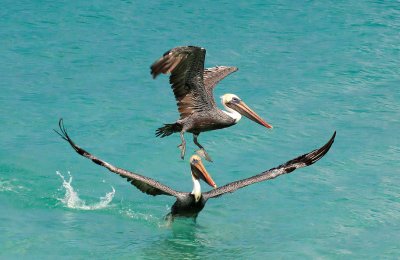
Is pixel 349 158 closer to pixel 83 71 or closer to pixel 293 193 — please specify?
pixel 293 193

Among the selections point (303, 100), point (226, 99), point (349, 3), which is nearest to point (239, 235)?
point (226, 99)

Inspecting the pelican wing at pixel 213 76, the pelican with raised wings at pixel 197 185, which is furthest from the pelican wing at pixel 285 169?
the pelican wing at pixel 213 76

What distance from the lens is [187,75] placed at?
1290 centimetres

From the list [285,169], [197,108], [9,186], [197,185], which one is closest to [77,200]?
[9,186]

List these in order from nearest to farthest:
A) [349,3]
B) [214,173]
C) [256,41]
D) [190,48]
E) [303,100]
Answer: [190,48], [214,173], [303,100], [256,41], [349,3]

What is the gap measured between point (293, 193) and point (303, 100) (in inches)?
136

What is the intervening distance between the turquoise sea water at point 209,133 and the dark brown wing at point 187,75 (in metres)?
1.52

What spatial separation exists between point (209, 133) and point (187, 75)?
419 centimetres

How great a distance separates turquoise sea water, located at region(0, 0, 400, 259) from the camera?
13.3m

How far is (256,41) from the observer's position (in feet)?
66.5

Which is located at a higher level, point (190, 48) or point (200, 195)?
point (190, 48)

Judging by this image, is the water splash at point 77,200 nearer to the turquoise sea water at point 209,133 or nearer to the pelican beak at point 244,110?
the turquoise sea water at point 209,133

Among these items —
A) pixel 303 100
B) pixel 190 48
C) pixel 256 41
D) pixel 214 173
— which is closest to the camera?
pixel 190 48

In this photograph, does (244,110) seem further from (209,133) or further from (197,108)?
(209,133)
